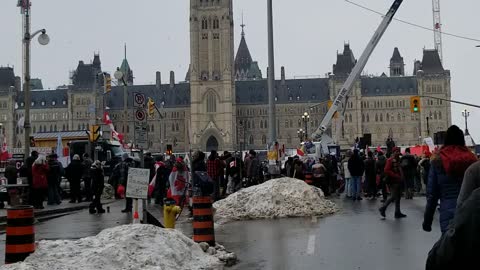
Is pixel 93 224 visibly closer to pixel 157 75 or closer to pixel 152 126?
pixel 152 126

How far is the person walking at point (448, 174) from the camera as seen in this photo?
784 centimetres

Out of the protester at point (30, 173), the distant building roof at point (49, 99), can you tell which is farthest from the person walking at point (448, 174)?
the distant building roof at point (49, 99)

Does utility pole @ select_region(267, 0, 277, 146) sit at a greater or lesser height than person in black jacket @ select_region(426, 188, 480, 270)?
greater

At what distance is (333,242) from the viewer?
13.0 metres

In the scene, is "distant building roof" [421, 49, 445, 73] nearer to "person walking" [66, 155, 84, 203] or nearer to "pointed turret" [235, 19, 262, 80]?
"pointed turret" [235, 19, 262, 80]

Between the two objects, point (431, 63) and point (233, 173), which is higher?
point (431, 63)

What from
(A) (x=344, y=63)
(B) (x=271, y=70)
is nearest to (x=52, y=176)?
(B) (x=271, y=70)

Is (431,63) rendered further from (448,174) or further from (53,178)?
(448,174)

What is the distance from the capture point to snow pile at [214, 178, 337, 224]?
1852cm

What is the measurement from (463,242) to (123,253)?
277 inches

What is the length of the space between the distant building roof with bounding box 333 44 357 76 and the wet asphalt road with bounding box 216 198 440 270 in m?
142

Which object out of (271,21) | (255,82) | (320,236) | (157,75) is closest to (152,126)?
(157,75)

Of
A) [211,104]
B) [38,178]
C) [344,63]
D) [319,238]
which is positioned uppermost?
[344,63]

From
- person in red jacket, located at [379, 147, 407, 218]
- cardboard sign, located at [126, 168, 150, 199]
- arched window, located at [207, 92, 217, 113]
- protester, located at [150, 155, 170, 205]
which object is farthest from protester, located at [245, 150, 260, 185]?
arched window, located at [207, 92, 217, 113]
